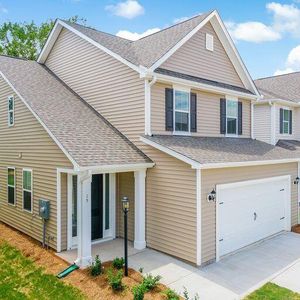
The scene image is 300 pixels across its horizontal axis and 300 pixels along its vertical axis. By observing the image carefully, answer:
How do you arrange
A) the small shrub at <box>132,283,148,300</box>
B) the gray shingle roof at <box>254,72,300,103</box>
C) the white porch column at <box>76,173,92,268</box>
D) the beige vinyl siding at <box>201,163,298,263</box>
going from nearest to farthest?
the small shrub at <box>132,283,148,300</box>
the white porch column at <box>76,173,92,268</box>
the beige vinyl siding at <box>201,163,298,263</box>
the gray shingle roof at <box>254,72,300,103</box>

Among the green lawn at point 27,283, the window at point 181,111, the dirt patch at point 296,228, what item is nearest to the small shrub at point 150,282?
the green lawn at point 27,283

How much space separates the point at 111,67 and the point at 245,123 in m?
7.15

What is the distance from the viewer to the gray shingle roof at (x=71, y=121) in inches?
380

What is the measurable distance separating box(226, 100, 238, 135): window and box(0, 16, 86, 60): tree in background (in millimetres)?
22296

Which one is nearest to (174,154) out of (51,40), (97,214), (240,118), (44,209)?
(97,214)

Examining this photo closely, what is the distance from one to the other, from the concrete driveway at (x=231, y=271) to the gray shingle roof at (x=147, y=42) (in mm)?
6471

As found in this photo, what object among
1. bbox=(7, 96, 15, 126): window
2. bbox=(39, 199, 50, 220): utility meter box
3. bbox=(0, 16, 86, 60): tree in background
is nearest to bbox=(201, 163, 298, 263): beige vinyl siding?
bbox=(39, 199, 50, 220): utility meter box

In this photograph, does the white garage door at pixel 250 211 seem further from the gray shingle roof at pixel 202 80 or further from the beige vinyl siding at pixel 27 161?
the beige vinyl siding at pixel 27 161

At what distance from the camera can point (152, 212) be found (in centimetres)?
1052

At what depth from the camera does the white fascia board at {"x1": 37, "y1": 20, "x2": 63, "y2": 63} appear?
587 inches

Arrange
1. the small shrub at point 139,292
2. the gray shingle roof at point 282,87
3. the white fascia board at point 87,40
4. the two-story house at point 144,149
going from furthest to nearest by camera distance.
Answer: the gray shingle roof at point 282,87 < the white fascia board at point 87,40 < the two-story house at point 144,149 < the small shrub at point 139,292

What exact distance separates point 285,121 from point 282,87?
3.40m

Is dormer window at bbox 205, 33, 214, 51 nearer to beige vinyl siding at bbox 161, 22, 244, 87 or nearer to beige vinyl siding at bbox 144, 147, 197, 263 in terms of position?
beige vinyl siding at bbox 161, 22, 244, 87

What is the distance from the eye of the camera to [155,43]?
13352 millimetres
